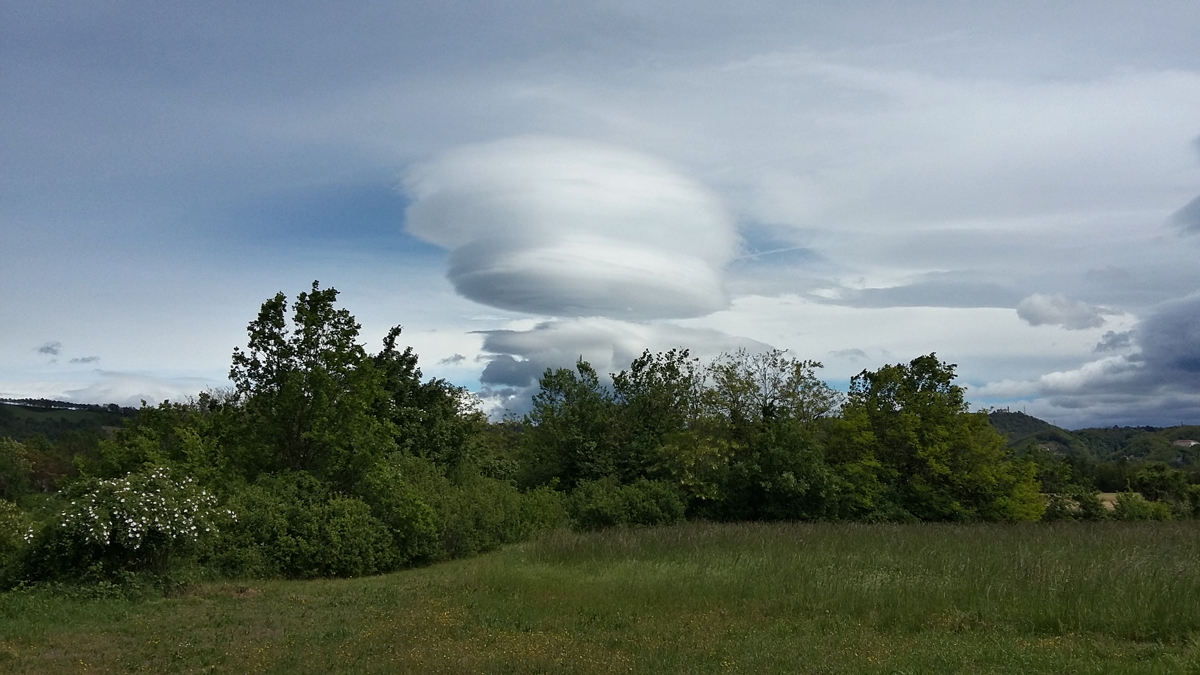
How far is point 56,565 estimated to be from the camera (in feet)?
50.5

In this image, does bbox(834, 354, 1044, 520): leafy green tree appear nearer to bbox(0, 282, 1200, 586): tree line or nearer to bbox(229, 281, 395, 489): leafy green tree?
bbox(0, 282, 1200, 586): tree line

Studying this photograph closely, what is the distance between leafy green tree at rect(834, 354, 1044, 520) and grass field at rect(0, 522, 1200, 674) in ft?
49.8

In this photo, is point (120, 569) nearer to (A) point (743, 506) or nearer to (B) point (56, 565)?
(B) point (56, 565)

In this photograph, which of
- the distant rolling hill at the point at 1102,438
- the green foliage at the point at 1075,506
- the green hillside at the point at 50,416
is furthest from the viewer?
the distant rolling hill at the point at 1102,438

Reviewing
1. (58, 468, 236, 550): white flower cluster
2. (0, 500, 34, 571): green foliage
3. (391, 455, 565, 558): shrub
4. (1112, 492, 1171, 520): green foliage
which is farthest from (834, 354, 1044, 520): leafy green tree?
(0, 500, 34, 571): green foliage

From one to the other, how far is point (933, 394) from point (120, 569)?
3010cm

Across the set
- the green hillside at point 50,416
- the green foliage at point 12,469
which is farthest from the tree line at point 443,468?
the green hillside at point 50,416

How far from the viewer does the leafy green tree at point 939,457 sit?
32.1 meters

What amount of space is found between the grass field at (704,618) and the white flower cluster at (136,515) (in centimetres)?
125

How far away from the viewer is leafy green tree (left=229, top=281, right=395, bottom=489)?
74.2 ft

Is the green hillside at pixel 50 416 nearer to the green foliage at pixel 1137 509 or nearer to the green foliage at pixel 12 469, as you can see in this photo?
the green foliage at pixel 12 469

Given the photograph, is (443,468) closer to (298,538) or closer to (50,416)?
(298,538)

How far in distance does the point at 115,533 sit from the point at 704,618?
37.6 ft

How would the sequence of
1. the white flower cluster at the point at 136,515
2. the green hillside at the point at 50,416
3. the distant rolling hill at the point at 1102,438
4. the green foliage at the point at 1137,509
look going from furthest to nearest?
the distant rolling hill at the point at 1102,438, the green hillside at the point at 50,416, the green foliage at the point at 1137,509, the white flower cluster at the point at 136,515
